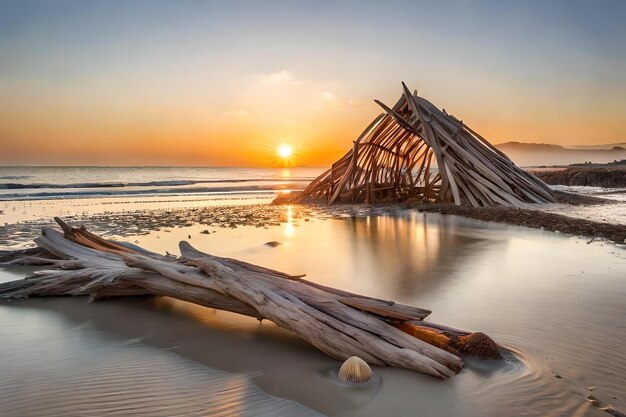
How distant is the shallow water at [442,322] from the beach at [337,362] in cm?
1

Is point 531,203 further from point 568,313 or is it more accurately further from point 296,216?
point 568,313

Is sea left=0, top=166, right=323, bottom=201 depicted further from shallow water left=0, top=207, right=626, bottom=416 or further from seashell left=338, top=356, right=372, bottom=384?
seashell left=338, top=356, right=372, bottom=384

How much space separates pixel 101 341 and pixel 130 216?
9973mm

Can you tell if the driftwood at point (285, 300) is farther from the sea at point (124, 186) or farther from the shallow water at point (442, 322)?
the sea at point (124, 186)

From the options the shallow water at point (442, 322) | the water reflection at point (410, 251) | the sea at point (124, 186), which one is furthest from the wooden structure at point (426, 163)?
the sea at point (124, 186)

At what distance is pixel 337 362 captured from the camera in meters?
3.28

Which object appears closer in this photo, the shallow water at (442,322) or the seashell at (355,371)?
the shallow water at (442,322)

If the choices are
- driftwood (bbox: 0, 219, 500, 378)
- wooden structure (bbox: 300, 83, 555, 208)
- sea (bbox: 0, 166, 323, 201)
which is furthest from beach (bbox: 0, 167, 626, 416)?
sea (bbox: 0, 166, 323, 201)

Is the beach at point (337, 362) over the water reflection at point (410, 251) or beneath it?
beneath

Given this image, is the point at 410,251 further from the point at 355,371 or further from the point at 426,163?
the point at 426,163

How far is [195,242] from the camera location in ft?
28.1

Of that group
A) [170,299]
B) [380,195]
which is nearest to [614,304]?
[170,299]

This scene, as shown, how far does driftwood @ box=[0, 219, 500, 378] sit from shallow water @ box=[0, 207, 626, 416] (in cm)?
15

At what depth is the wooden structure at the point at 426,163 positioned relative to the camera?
13.8 m
